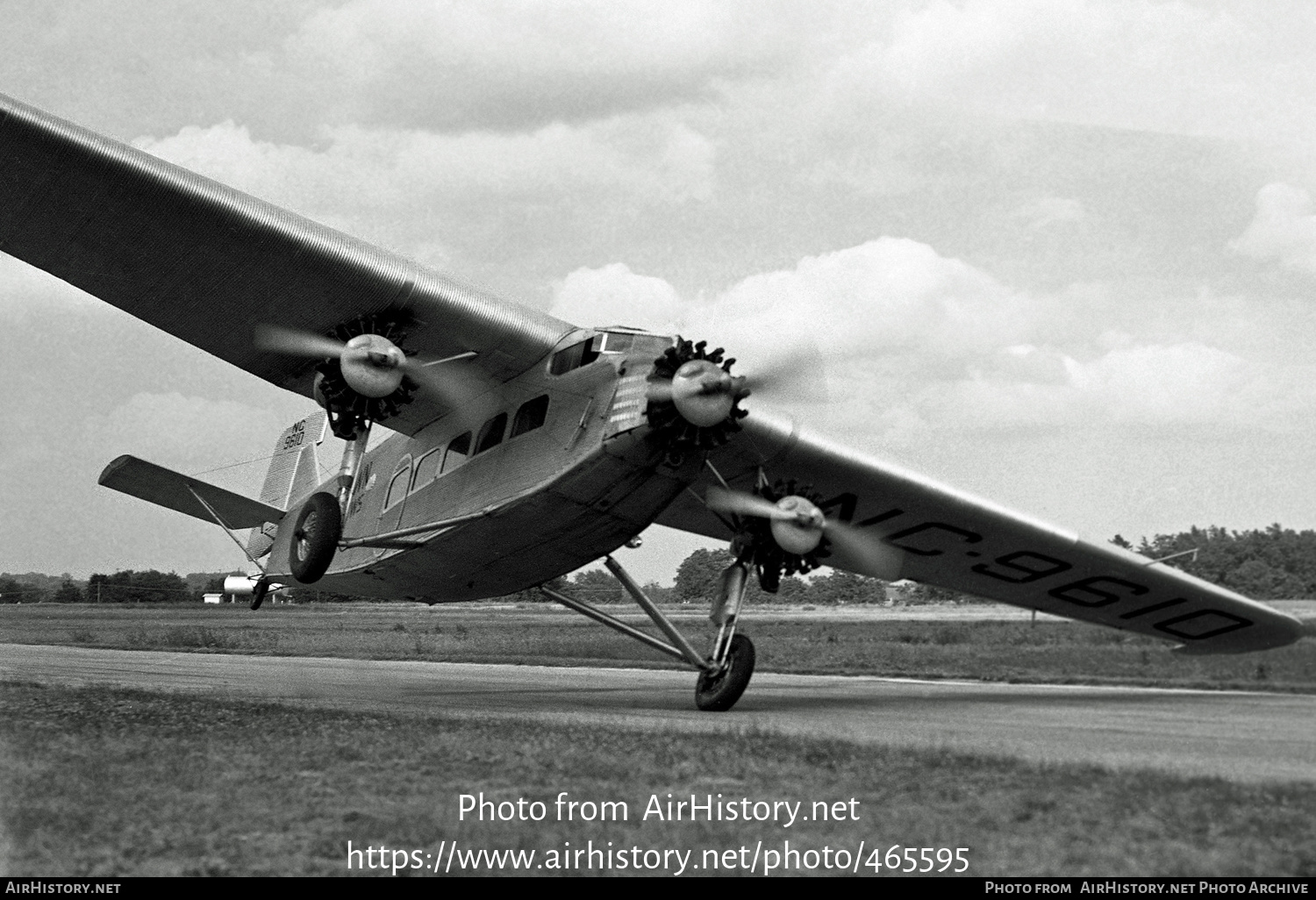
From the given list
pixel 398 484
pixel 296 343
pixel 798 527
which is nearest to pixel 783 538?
pixel 798 527

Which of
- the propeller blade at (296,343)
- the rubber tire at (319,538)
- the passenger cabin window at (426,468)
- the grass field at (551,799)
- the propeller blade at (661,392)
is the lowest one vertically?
the grass field at (551,799)

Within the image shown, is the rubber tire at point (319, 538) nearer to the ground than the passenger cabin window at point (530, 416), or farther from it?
nearer to the ground

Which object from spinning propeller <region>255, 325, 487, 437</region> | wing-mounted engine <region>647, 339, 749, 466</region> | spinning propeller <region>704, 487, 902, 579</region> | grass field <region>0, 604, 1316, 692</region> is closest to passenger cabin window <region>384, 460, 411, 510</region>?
spinning propeller <region>255, 325, 487, 437</region>

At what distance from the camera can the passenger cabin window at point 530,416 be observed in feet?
55.1

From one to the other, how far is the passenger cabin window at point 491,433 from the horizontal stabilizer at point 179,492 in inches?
285

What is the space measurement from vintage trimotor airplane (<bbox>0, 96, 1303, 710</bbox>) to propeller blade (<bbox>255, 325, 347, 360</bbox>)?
4 cm

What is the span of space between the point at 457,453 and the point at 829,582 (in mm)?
38010

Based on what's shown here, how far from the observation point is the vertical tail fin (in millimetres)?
24641

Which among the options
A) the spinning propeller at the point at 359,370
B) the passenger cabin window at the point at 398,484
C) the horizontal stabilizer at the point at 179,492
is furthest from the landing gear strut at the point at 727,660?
the horizontal stabilizer at the point at 179,492

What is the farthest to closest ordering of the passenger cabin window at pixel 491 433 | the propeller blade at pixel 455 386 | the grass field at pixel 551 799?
the propeller blade at pixel 455 386
the passenger cabin window at pixel 491 433
the grass field at pixel 551 799

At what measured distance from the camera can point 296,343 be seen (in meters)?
17.2

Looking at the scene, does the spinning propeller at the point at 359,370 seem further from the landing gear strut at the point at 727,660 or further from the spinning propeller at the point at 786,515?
the landing gear strut at the point at 727,660

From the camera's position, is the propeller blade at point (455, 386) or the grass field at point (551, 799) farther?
the propeller blade at point (455, 386)

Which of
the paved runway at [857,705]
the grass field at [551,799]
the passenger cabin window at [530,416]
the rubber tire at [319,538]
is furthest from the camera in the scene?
the passenger cabin window at [530,416]
